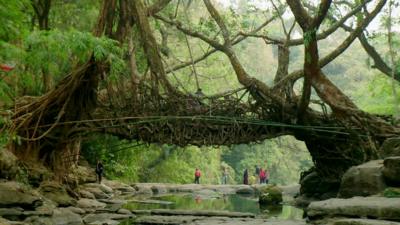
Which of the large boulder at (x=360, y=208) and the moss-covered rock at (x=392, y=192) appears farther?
the moss-covered rock at (x=392, y=192)

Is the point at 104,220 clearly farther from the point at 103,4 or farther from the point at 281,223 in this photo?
the point at 103,4

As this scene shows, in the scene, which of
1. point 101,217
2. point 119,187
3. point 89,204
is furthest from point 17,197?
point 119,187

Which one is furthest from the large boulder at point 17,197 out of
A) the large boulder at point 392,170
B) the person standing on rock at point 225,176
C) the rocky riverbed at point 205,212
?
the person standing on rock at point 225,176

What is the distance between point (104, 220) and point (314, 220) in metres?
4.19

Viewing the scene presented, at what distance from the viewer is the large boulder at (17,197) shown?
29.5 feet

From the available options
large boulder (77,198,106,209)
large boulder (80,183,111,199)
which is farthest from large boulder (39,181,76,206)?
large boulder (80,183,111,199)

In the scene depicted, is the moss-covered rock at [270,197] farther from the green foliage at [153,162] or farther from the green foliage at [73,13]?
the green foliage at [73,13]

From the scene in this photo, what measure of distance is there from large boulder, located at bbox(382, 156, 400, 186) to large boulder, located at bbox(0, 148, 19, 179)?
6.81 meters

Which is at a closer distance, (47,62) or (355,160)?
(47,62)

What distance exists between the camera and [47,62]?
20.7 ft

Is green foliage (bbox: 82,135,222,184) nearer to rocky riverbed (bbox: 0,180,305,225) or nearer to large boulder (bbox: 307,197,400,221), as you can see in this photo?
rocky riverbed (bbox: 0,180,305,225)

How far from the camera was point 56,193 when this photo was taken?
37.1 ft

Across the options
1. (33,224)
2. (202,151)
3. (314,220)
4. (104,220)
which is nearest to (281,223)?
(314,220)

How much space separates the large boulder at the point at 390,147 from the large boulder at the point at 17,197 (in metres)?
6.63
